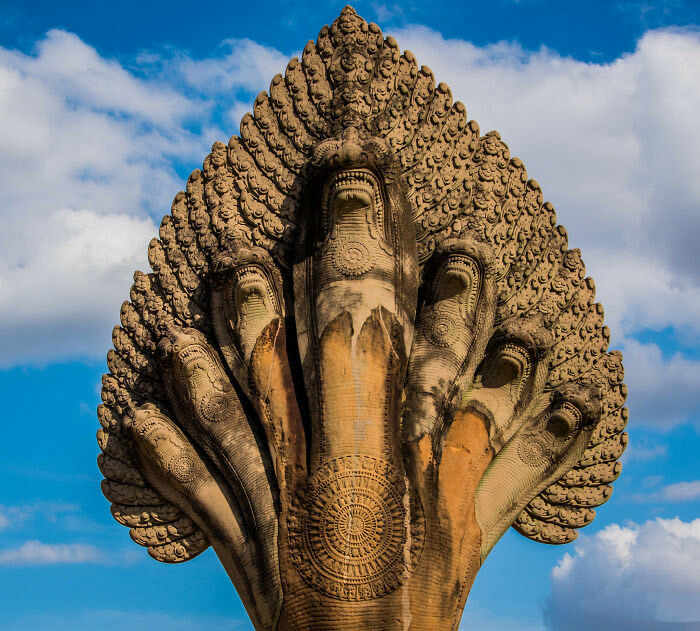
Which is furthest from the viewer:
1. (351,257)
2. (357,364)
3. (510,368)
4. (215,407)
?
(510,368)

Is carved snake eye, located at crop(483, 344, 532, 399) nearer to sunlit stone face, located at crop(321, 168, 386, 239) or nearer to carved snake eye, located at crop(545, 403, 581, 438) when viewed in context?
carved snake eye, located at crop(545, 403, 581, 438)

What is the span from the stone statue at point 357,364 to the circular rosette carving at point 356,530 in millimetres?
19

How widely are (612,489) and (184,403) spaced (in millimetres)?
4392

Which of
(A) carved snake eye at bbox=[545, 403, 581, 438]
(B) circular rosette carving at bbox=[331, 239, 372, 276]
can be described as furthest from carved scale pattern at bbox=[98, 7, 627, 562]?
(B) circular rosette carving at bbox=[331, 239, 372, 276]

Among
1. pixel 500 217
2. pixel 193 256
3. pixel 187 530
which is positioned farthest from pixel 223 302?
pixel 500 217

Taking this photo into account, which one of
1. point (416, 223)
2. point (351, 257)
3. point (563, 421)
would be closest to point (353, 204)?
point (351, 257)

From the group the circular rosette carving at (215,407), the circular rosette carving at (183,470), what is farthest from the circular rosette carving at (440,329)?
the circular rosette carving at (183,470)

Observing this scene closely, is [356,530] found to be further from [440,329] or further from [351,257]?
[351,257]

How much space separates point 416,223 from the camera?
11375 millimetres

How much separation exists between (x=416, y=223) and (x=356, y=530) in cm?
328

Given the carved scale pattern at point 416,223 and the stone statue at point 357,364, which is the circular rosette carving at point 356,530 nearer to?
the stone statue at point 357,364

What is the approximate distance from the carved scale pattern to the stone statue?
0.07 feet

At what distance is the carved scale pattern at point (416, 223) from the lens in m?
11.2

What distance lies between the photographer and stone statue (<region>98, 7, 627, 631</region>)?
9812 mm
